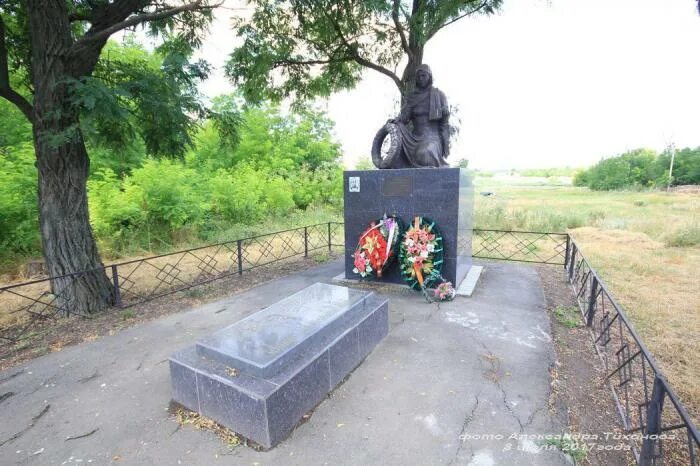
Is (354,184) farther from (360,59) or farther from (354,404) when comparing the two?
(360,59)

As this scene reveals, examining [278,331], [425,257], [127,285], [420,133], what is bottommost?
[127,285]

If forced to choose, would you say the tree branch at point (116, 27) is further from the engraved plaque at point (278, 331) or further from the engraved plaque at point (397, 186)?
the engraved plaque at point (278, 331)

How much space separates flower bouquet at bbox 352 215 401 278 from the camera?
5.43m

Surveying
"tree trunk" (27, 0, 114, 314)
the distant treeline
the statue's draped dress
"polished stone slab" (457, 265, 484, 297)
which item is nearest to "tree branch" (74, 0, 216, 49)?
"tree trunk" (27, 0, 114, 314)

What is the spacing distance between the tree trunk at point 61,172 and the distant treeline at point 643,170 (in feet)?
134

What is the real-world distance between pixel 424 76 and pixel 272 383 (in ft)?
18.0

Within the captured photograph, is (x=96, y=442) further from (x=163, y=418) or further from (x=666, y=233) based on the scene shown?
(x=666, y=233)

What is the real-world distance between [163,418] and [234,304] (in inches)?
101

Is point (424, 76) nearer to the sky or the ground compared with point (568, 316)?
nearer to the sky

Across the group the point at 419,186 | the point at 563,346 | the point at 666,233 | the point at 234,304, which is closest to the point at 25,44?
the point at 234,304

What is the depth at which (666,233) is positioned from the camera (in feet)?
32.9

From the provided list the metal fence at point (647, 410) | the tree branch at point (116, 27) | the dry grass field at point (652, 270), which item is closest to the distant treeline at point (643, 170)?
the dry grass field at point (652, 270)

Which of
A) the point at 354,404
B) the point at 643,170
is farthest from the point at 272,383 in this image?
the point at 643,170

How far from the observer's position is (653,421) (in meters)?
1.89
